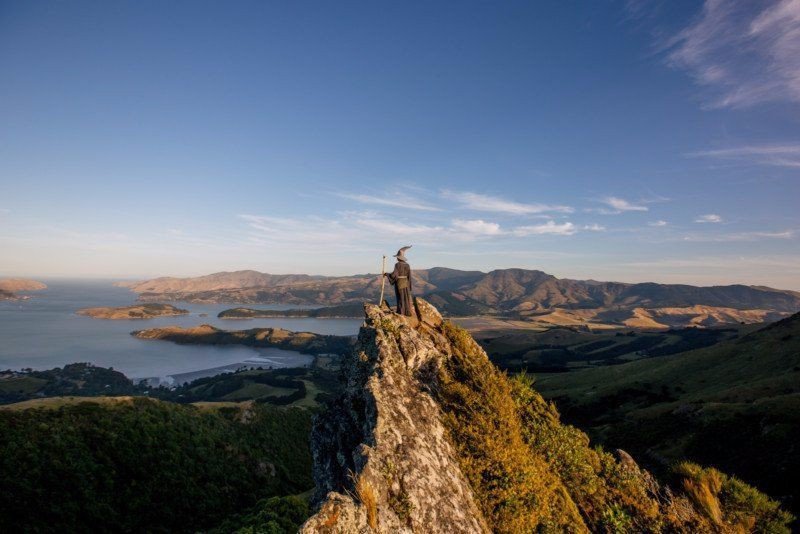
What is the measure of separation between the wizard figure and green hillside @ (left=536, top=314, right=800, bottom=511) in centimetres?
2226

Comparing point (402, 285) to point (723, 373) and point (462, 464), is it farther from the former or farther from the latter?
point (723, 373)

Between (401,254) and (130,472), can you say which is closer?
(401,254)

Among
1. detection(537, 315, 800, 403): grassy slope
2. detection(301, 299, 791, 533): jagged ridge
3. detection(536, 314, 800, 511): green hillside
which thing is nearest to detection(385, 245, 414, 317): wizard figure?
detection(301, 299, 791, 533): jagged ridge

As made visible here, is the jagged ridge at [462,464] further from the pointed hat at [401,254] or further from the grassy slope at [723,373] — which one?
the grassy slope at [723,373]

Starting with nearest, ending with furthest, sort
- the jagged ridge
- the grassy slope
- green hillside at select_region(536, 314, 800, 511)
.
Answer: the jagged ridge, green hillside at select_region(536, 314, 800, 511), the grassy slope

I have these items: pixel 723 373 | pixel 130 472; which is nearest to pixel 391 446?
pixel 130 472

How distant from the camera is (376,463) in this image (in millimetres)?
9859

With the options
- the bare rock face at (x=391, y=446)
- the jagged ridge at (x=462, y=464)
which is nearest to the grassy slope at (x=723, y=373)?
the jagged ridge at (x=462, y=464)

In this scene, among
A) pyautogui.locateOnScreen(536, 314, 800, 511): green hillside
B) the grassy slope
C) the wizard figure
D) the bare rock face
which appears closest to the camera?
the bare rock face

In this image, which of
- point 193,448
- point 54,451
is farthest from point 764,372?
A: point 54,451

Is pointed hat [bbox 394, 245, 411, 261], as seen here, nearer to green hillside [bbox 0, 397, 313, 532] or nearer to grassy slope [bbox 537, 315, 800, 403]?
green hillside [bbox 0, 397, 313, 532]

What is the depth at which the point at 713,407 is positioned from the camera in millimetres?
45062

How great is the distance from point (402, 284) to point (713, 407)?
Result: 48.9m

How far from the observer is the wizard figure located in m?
16.8
